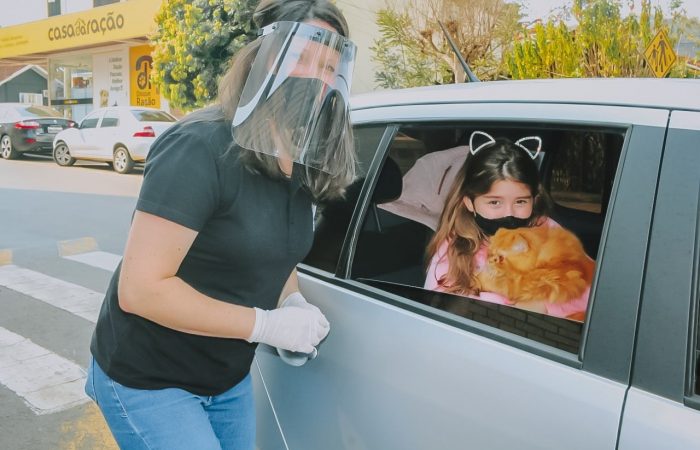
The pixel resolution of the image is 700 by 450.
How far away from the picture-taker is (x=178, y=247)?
1.38 m

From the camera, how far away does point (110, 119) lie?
14.9 meters

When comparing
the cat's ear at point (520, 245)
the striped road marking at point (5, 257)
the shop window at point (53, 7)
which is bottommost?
the striped road marking at point (5, 257)

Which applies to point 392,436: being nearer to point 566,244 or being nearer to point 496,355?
point 496,355

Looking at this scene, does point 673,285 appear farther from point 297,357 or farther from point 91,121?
point 91,121

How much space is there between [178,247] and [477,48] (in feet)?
35.4

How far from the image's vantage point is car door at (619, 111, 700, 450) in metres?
1.15

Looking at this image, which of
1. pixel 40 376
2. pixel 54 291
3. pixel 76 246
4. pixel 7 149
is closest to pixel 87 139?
pixel 7 149

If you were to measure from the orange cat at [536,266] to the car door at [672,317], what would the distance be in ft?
1.42

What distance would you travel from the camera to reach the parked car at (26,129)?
1750 cm

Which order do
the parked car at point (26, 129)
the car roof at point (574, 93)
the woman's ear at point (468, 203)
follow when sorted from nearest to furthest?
the car roof at point (574, 93) → the woman's ear at point (468, 203) → the parked car at point (26, 129)

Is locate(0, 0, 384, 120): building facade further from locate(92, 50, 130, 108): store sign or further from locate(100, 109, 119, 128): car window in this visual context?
locate(100, 109, 119, 128): car window

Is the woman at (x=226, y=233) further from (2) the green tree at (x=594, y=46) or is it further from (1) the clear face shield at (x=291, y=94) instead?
(2) the green tree at (x=594, y=46)

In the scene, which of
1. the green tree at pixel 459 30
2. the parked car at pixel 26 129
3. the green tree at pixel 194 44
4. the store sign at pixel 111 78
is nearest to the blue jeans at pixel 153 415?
the green tree at pixel 459 30

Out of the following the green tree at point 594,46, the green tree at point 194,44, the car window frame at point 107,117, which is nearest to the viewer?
the green tree at point 594,46
